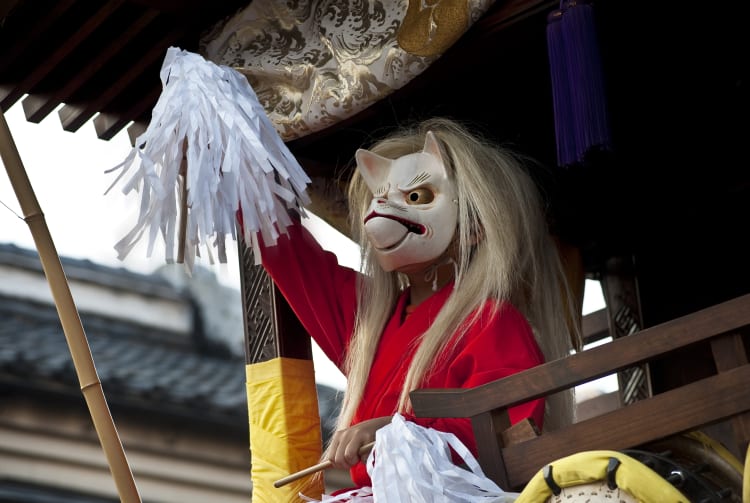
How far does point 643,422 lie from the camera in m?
1.88

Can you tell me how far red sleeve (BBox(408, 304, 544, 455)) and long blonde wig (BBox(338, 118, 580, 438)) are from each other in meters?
0.04

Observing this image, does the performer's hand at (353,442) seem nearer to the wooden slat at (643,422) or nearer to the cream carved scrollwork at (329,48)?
the wooden slat at (643,422)

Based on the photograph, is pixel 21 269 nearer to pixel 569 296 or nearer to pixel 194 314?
pixel 194 314

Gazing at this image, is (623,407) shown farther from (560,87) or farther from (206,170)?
(206,170)

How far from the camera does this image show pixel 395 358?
256 centimetres

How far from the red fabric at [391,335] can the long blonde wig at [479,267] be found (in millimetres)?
31

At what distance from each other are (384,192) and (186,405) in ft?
13.5

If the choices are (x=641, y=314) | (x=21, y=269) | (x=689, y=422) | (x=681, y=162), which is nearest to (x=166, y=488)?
(x=21, y=269)

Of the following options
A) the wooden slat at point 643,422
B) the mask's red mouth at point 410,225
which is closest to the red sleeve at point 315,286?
the mask's red mouth at point 410,225

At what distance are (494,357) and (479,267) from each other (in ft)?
0.84

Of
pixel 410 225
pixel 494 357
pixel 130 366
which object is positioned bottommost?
pixel 494 357

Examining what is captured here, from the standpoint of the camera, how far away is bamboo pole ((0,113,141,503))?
2.29 m

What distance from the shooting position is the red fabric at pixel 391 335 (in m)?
2.33

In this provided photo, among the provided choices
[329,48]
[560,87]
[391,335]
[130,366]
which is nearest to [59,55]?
[329,48]
